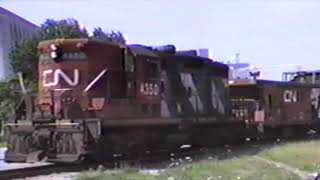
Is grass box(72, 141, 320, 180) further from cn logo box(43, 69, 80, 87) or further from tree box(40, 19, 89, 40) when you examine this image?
tree box(40, 19, 89, 40)

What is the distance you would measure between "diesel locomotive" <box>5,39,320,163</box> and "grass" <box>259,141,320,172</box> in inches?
100

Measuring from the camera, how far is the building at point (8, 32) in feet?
220

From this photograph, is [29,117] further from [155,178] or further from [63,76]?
[155,178]

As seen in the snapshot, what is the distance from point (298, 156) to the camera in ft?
61.9

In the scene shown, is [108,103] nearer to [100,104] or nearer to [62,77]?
[100,104]

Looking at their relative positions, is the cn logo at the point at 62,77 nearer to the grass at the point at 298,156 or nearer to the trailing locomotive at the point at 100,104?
the trailing locomotive at the point at 100,104

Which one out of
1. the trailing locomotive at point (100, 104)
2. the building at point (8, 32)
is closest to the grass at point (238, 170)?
the trailing locomotive at point (100, 104)

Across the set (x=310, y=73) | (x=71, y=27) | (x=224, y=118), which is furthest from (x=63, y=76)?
(x=71, y=27)

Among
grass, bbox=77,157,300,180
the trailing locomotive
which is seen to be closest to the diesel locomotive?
the trailing locomotive

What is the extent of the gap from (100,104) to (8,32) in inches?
2130

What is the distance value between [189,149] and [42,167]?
6.05m

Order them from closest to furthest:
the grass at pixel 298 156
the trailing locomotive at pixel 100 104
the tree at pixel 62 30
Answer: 1. the trailing locomotive at pixel 100 104
2. the grass at pixel 298 156
3. the tree at pixel 62 30

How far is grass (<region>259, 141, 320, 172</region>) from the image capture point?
1704cm

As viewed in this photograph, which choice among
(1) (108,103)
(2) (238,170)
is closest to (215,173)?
(2) (238,170)
